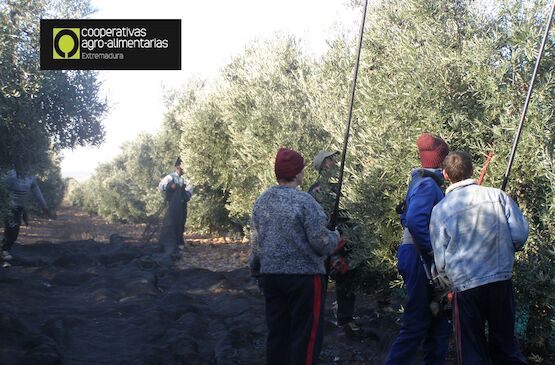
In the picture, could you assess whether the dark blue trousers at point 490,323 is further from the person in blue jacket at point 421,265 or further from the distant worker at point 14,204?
the distant worker at point 14,204

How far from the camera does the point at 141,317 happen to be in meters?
7.89

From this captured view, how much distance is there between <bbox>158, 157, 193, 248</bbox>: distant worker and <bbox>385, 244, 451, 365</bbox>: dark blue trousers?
10723mm

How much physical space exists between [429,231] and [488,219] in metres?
0.50

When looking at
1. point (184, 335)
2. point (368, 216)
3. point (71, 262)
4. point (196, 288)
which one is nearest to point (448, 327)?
point (368, 216)

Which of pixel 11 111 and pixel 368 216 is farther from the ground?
pixel 11 111

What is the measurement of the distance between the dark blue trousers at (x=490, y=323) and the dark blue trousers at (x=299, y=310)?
101cm

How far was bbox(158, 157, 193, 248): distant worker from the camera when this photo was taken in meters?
14.8

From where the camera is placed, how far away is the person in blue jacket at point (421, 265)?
448 cm

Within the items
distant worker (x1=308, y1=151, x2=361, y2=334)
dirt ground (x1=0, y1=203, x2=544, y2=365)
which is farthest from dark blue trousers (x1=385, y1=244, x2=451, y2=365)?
distant worker (x1=308, y1=151, x2=361, y2=334)

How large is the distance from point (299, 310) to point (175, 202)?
11.0 metres

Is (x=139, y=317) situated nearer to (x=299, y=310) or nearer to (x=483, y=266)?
(x=299, y=310)

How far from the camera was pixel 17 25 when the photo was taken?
15.7 metres

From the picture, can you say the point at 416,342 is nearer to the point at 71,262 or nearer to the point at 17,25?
the point at 71,262

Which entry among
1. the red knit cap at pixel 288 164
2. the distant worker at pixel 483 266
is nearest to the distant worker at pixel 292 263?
the red knit cap at pixel 288 164
